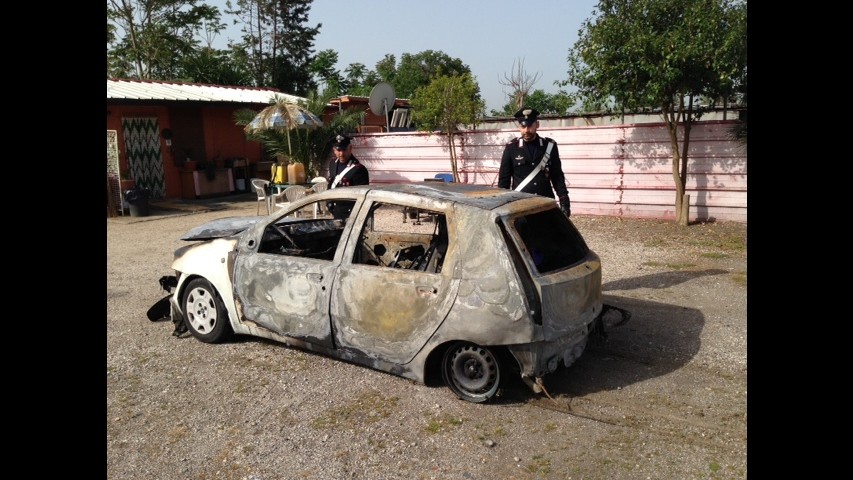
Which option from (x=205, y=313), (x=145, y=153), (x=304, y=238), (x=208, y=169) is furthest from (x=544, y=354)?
(x=145, y=153)

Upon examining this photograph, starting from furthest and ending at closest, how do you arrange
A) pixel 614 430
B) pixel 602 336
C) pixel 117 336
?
1. pixel 117 336
2. pixel 602 336
3. pixel 614 430

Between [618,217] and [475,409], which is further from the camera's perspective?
[618,217]

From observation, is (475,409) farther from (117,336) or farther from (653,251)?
(653,251)

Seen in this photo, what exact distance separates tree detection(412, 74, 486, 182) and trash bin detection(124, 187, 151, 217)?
643 centimetres

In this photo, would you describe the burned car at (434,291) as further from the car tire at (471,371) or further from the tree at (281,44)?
the tree at (281,44)

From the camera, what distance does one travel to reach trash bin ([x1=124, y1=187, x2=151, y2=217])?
14703 mm

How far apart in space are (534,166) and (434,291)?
8.58 ft

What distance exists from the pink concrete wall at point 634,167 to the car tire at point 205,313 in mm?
8507

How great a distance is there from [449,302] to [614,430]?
4.28ft

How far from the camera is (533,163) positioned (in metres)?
6.56

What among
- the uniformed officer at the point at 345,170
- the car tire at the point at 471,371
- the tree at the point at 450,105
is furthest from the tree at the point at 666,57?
the car tire at the point at 471,371

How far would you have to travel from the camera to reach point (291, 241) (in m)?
5.70
